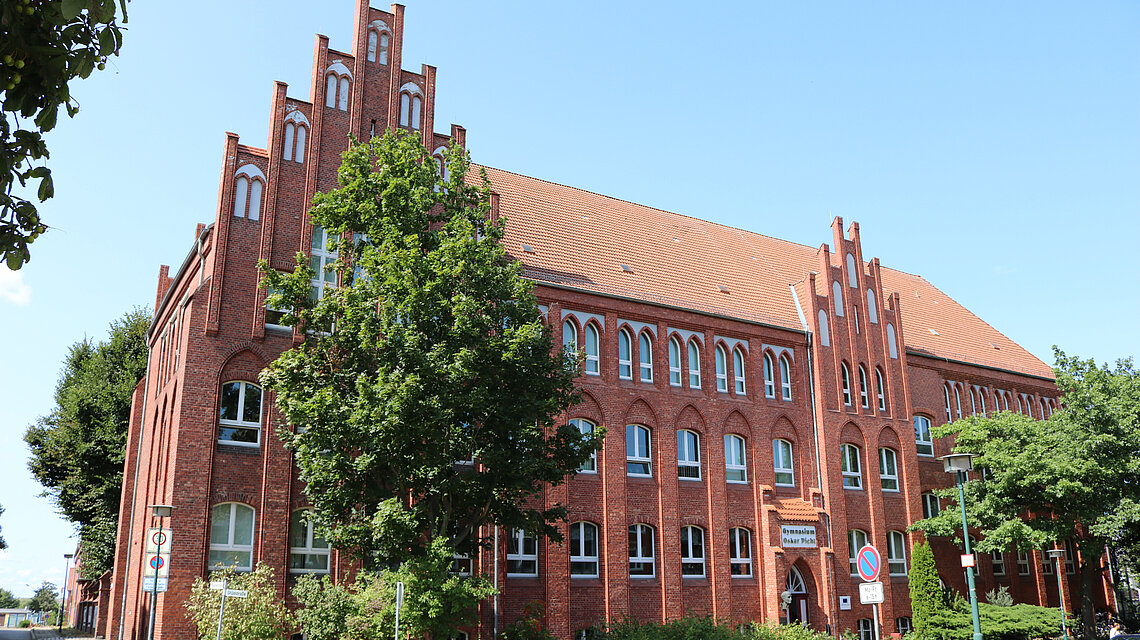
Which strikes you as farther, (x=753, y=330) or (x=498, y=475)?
(x=753, y=330)

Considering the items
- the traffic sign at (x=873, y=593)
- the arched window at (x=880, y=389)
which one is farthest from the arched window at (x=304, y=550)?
the arched window at (x=880, y=389)

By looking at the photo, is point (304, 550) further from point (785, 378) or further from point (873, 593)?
point (785, 378)

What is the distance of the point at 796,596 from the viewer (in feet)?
90.7

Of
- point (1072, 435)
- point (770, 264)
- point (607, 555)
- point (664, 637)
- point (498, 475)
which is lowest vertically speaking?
point (664, 637)

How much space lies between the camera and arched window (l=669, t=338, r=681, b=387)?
91.7 ft

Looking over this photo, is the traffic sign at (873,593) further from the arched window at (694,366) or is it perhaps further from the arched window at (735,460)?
the arched window at (694,366)

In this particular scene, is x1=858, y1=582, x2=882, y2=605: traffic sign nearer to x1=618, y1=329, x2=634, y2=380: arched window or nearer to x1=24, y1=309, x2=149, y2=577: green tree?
x1=618, y1=329, x2=634, y2=380: arched window

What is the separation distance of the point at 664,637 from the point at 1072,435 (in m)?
16.5

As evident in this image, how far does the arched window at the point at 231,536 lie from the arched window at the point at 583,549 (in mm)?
8684

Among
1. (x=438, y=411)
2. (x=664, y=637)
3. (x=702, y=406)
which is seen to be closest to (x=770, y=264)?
(x=702, y=406)

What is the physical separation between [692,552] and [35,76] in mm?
24819

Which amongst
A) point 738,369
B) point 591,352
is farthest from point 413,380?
point 738,369

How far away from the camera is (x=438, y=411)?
1677cm

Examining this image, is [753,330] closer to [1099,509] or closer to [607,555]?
[607,555]
